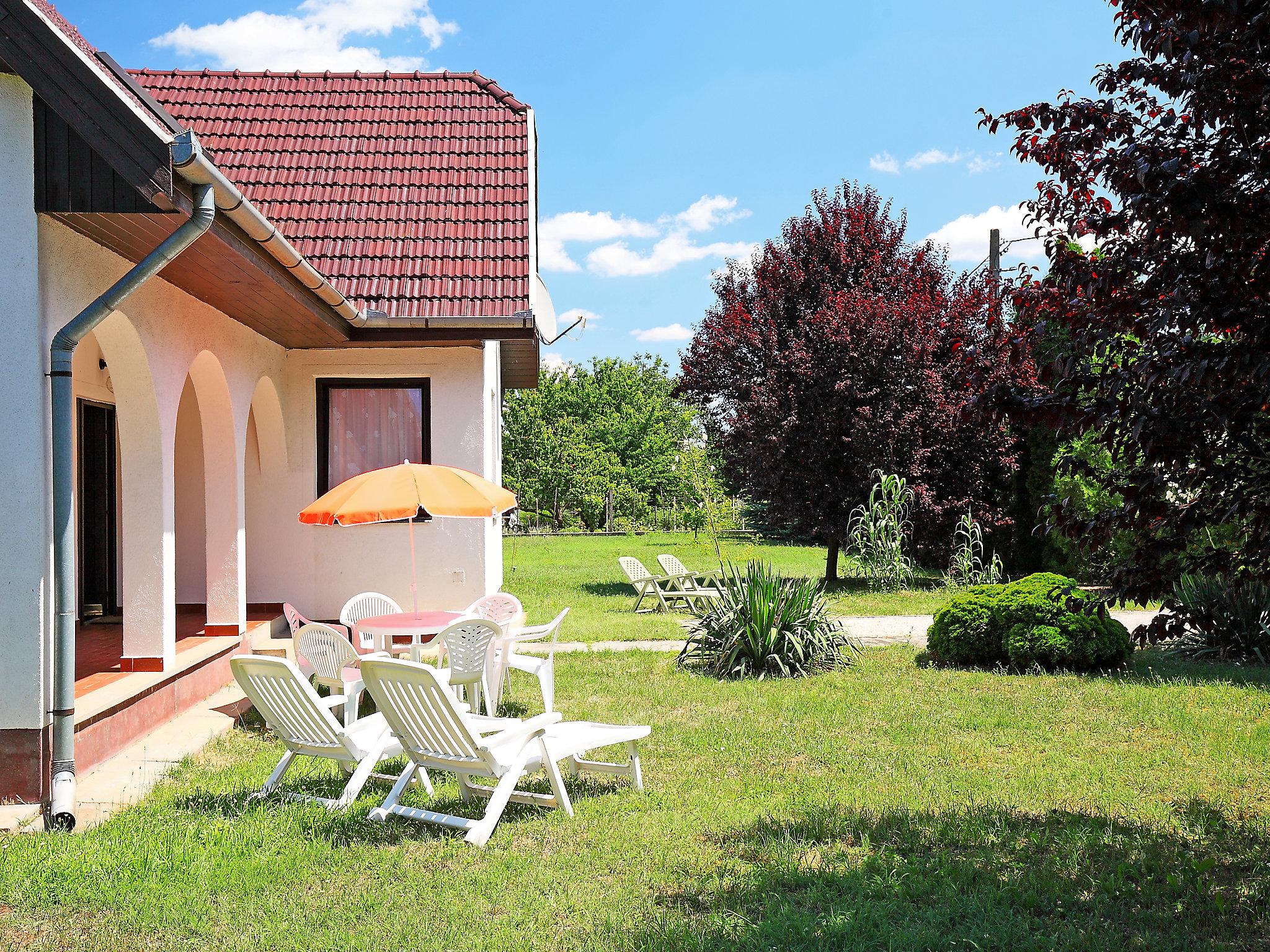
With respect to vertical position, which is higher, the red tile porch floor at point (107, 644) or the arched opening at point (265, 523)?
the arched opening at point (265, 523)

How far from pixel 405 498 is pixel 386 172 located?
6881 millimetres

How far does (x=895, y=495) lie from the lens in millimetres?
16875

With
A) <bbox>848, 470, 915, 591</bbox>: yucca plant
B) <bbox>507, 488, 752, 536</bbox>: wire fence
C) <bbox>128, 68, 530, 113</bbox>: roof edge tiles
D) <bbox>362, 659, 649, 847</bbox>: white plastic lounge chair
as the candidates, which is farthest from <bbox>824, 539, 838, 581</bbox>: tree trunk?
<bbox>507, 488, 752, 536</bbox>: wire fence

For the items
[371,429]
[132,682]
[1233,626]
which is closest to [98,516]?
[371,429]

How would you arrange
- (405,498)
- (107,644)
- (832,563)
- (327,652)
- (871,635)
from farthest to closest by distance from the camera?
(832,563), (871,635), (107,644), (405,498), (327,652)

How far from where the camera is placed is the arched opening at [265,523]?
11859mm

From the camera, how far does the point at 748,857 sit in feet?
16.8

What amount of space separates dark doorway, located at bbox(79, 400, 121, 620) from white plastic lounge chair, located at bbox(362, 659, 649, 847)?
275 inches

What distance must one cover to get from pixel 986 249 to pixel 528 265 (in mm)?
13404

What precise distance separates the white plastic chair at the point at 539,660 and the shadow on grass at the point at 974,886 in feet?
8.56

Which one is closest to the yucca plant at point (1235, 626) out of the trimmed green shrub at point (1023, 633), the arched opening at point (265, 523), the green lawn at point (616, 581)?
the trimmed green shrub at point (1023, 633)

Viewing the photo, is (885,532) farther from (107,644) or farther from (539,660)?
(107,644)

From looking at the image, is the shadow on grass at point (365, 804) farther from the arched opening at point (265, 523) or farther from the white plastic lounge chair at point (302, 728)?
the arched opening at point (265, 523)

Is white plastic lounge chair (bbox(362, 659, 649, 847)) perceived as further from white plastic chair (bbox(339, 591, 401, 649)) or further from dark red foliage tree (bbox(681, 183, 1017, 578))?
dark red foliage tree (bbox(681, 183, 1017, 578))
